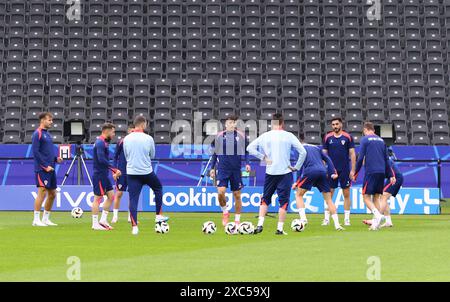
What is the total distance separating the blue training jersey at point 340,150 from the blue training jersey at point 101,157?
4.77 meters

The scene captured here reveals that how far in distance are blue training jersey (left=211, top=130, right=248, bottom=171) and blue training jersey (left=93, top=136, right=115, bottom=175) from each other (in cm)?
232

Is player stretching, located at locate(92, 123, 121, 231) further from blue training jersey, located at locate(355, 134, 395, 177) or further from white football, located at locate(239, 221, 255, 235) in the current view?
blue training jersey, located at locate(355, 134, 395, 177)

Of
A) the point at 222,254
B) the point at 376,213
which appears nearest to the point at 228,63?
the point at 376,213

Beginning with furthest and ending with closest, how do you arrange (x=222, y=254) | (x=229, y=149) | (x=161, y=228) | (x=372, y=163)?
(x=372, y=163), (x=229, y=149), (x=161, y=228), (x=222, y=254)

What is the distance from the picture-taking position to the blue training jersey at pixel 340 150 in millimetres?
19812

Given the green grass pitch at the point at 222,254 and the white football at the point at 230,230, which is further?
the white football at the point at 230,230

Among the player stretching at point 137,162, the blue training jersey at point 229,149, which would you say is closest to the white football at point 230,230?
the player stretching at point 137,162

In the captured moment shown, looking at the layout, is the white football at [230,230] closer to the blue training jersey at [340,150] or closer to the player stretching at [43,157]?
the blue training jersey at [340,150]

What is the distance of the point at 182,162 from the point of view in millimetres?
28359

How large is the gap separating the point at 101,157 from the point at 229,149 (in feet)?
9.14

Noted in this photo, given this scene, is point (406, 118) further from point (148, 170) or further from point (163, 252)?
point (163, 252)

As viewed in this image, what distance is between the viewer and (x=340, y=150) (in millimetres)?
19828

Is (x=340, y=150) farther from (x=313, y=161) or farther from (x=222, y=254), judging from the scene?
(x=222, y=254)

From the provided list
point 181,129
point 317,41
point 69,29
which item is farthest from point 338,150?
point 69,29
